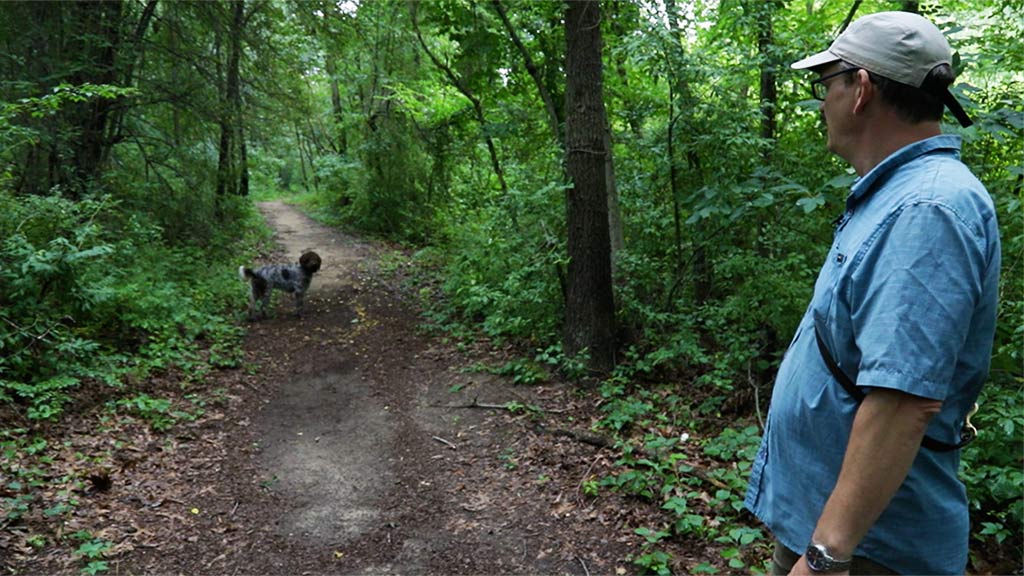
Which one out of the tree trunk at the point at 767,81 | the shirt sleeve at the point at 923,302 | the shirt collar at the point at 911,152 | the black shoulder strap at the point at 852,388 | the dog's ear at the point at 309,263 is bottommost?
the dog's ear at the point at 309,263

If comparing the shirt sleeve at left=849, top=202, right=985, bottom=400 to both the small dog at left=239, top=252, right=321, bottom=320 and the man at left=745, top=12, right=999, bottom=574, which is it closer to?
the man at left=745, top=12, right=999, bottom=574

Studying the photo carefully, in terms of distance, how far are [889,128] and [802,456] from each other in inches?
35.6

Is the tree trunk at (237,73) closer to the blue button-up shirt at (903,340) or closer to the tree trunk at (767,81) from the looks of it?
the tree trunk at (767,81)

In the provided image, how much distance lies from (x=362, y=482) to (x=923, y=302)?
15.4 ft

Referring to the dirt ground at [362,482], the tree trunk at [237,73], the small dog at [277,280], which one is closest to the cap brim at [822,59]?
the dirt ground at [362,482]

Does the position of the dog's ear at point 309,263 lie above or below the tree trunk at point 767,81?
below

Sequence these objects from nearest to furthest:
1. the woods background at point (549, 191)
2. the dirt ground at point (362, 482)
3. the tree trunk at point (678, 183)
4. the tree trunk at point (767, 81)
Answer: the dirt ground at point (362, 482)
the woods background at point (549, 191)
the tree trunk at point (767, 81)
the tree trunk at point (678, 183)

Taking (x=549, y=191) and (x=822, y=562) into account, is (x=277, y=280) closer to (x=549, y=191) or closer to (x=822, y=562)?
(x=549, y=191)

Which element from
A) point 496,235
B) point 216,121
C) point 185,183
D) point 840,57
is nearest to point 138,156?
point 185,183

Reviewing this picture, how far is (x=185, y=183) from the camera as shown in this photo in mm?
11109

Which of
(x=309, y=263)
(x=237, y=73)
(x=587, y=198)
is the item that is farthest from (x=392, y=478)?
(x=237, y=73)

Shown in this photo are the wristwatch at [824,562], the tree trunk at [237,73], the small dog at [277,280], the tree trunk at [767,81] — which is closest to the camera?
the wristwatch at [824,562]

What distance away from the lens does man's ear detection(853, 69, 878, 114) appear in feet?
5.14

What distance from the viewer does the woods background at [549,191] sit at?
499 cm
